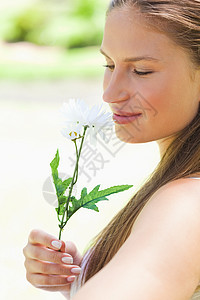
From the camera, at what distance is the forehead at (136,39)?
1.34 metres

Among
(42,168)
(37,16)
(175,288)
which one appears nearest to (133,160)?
(42,168)

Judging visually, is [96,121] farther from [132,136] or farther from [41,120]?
[41,120]

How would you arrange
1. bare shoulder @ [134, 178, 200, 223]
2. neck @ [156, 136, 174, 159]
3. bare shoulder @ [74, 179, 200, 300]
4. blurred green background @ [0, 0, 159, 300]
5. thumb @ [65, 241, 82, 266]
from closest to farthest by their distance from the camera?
bare shoulder @ [74, 179, 200, 300], bare shoulder @ [134, 178, 200, 223], neck @ [156, 136, 174, 159], thumb @ [65, 241, 82, 266], blurred green background @ [0, 0, 159, 300]

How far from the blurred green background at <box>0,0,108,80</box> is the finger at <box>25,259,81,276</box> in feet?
35.4

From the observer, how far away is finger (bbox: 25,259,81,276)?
1428 millimetres

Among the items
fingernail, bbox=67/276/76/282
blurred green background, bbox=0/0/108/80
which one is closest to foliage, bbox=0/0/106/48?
blurred green background, bbox=0/0/108/80

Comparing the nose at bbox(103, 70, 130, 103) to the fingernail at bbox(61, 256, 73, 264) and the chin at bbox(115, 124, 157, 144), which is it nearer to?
the chin at bbox(115, 124, 157, 144)

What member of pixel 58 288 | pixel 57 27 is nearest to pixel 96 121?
pixel 58 288

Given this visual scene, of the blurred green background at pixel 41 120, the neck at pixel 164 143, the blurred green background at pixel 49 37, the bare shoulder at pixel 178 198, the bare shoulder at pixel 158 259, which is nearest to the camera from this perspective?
the bare shoulder at pixel 158 259

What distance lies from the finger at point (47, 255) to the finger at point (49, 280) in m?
0.05

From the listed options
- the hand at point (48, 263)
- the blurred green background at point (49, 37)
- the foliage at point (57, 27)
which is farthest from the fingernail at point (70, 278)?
the foliage at point (57, 27)

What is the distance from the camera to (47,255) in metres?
1.44

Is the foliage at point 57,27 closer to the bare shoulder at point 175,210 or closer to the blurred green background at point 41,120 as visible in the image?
the blurred green background at point 41,120

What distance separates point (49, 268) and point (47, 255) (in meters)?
0.04
